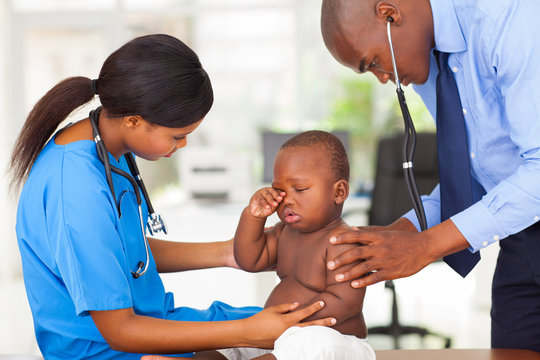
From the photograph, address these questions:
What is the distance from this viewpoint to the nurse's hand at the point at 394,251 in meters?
1.28

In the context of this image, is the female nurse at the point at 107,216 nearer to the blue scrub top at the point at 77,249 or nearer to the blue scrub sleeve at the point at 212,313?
the blue scrub top at the point at 77,249

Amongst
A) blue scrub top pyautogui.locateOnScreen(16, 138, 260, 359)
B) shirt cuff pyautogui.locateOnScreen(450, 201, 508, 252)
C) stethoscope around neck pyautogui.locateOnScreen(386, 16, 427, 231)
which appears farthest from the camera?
stethoscope around neck pyautogui.locateOnScreen(386, 16, 427, 231)

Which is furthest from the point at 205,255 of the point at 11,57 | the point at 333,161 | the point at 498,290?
the point at 11,57

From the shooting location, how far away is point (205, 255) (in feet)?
5.57

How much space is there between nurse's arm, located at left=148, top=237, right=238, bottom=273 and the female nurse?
261mm

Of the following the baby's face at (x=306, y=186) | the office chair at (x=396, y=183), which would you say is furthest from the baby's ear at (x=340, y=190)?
the office chair at (x=396, y=183)

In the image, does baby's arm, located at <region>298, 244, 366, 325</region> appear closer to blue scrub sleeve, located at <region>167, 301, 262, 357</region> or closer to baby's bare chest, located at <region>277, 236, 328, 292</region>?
baby's bare chest, located at <region>277, 236, 328, 292</region>

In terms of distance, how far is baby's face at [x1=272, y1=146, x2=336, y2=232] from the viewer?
1439mm

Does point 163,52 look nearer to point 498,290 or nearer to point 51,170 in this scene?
point 51,170

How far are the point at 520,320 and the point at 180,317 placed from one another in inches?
35.4

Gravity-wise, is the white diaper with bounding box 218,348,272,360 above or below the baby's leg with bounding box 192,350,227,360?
below

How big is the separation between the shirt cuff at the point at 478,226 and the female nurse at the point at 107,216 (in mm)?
365

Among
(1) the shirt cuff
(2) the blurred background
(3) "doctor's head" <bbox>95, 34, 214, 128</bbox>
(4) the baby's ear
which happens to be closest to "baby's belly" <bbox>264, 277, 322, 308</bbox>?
(4) the baby's ear

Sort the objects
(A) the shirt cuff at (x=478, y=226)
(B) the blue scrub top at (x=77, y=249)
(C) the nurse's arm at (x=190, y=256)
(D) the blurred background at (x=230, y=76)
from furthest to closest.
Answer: (D) the blurred background at (x=230, y=76) < (C) the nurse's arm at (x=190, y=256) < (A) the shirt cuff at (x=478, y=226) < (B) the blue scrub top at (x=77, y=249)
